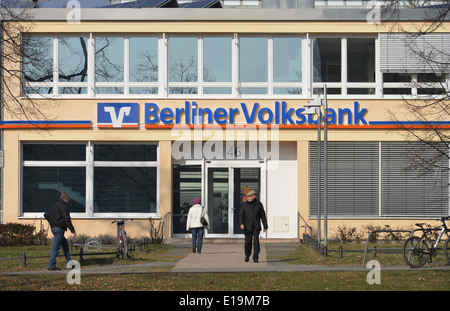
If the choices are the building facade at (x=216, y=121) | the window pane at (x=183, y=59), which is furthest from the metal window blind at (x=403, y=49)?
the window pane at (x=183, y=59)

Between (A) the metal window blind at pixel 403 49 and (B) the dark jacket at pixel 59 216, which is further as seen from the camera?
(A) the metal window blind at pixel 403 49

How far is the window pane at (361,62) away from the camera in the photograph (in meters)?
25.8

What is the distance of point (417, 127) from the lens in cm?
2491

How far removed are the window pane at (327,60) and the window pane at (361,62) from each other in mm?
363

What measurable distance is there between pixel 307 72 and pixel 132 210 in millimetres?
7288

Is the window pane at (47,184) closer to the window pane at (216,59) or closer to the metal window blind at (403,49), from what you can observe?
the window pane at (216,59)

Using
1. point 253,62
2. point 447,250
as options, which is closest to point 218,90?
point 253,62

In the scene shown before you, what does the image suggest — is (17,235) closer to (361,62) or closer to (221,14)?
(221,14)

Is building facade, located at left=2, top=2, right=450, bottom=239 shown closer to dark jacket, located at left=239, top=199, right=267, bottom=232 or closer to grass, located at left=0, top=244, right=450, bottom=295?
dark jacket, located at left=239, top=199, right=267, bottom=232

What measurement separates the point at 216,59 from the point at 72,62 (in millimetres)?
4744

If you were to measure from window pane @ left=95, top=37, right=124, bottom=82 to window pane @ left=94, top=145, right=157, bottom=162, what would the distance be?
7.33 feet

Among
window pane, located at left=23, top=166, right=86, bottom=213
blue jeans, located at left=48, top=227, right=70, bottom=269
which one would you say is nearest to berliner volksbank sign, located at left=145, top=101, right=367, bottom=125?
window pane, located at left=23, top=166, right=86, bottom=213
